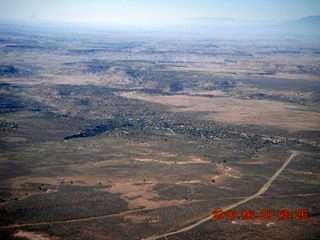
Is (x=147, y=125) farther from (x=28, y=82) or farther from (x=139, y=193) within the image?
(x=28, y=82)

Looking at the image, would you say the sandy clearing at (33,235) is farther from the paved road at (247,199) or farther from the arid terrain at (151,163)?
the paved road at (247,199)

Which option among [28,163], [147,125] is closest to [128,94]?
[147,125]

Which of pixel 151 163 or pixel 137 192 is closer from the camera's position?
pixel 137 192
